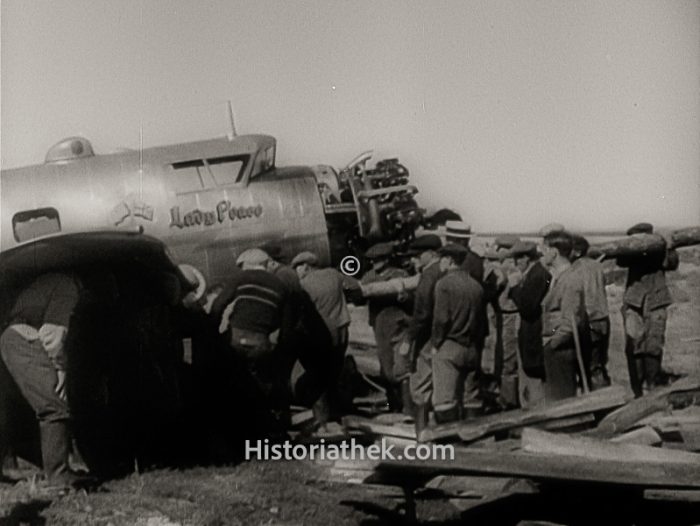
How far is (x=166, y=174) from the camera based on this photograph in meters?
5.01

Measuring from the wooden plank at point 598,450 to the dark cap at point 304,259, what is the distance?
1405 mm

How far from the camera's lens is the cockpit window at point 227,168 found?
16.5 ft

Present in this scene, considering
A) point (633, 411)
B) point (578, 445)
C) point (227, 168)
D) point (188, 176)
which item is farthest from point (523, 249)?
point (188, 176)

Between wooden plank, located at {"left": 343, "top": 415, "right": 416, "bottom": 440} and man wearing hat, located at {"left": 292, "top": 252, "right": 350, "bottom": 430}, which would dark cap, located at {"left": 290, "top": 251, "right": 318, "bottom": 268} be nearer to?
man wearing hat, located at {"left": 292, "top": 252, "right": 350, "bottom": 430}

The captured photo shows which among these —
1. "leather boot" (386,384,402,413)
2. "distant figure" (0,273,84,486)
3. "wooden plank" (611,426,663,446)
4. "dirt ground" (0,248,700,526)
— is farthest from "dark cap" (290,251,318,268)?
"wooden plank" (611,426,663,446)

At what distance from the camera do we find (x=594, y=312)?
5.02 meters

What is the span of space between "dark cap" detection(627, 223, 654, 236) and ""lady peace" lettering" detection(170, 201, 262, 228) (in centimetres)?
197

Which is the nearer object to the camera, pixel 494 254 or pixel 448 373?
pixel 448 373

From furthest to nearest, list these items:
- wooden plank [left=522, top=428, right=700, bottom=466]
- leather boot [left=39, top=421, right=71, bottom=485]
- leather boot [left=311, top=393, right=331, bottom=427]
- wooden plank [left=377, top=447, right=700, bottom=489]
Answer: leather boot [left=311, top=393, right=331, bottom=427], leather boot [left=39, top=421, right=71, bottom=485], wooden plank [left=522, top=428, right=700, bottom=466], wooden plank [left=377, top=447, right=700, bottom=489]

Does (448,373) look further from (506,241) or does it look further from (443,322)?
(506,241)

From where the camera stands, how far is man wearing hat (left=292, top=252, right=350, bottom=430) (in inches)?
195

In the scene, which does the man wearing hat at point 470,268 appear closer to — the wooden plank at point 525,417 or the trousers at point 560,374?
the wooden plank at point 525,417

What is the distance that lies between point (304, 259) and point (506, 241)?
109 cm

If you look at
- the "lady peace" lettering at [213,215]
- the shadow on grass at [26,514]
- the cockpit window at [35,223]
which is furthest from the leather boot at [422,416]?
the cockpit window at [35,223]
